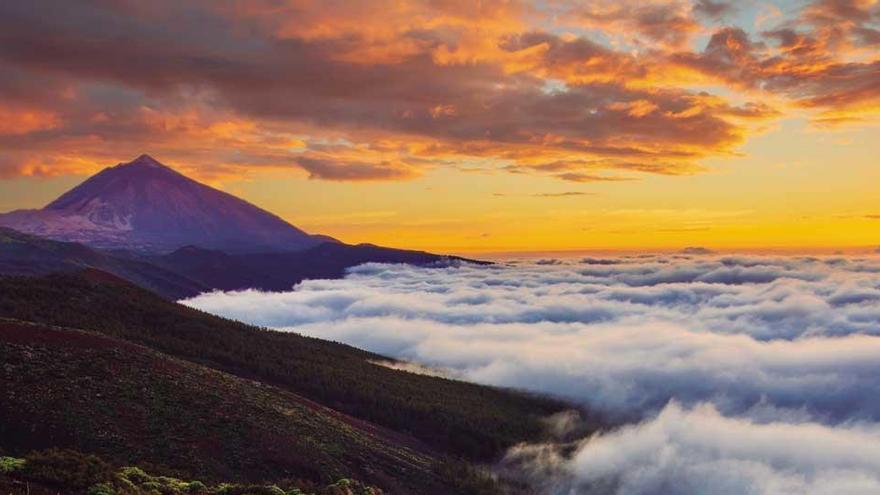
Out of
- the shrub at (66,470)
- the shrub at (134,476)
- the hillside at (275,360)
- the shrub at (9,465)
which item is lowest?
the hillside at (275,360)

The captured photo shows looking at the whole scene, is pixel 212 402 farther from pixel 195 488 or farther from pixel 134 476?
pixel 134 476

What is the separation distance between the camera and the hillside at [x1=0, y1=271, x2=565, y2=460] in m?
92.6

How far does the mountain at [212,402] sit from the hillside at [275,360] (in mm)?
374

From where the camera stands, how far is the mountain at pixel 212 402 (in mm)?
44688

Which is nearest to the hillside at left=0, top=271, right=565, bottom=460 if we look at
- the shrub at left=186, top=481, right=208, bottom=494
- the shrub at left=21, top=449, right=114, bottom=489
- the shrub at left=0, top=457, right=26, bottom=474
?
the shrub at left=186, top=481, right=208, bottom=494

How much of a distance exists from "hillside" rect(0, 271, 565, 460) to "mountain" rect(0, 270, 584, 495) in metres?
0.37

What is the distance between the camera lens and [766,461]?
166 metres

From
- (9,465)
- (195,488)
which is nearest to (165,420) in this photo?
(195,488)

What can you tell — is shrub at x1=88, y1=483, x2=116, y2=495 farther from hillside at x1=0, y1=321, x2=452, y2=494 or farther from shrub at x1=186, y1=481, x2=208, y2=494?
hillside at x1=0, y1=321, x2=452, y2=494

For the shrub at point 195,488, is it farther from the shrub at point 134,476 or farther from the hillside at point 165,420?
the hillside at point 165,420

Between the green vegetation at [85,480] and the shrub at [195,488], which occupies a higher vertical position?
the green vegetation at [85,480]

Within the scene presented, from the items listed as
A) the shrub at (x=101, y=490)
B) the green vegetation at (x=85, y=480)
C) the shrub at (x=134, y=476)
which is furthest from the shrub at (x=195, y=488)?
the shrub at (x=101, y=490)

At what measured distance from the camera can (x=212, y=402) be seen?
59.0 metres

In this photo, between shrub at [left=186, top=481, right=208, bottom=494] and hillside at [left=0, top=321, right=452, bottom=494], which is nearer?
shrub at [left=186, top=481, right=208, bottom=494]
